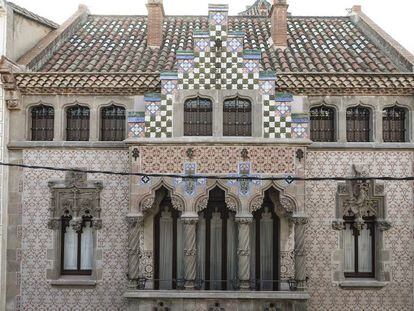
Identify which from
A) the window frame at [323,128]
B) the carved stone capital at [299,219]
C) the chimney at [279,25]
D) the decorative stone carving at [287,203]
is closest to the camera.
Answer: the carved stone capital at [299,219]

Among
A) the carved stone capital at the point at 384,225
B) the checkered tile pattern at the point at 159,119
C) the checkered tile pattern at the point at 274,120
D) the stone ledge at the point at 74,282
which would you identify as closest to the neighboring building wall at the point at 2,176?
the stone ledge at the point at 74,282

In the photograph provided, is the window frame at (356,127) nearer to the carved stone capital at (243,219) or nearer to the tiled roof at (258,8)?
the carved stone capital at (243,219)

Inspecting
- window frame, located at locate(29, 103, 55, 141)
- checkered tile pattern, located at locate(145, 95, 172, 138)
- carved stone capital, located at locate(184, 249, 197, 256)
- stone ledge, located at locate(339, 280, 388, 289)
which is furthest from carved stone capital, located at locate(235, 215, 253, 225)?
window frame, located at locate(29, 103, 55, 141)

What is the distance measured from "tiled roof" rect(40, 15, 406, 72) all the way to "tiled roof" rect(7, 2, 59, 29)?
35.0 inches

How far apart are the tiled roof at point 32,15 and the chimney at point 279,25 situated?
790 cm

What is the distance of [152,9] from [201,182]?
702cm

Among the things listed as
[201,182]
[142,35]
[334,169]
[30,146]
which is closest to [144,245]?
[201,182]

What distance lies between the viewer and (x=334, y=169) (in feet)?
58.5

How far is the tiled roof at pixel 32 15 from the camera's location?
60.8ft

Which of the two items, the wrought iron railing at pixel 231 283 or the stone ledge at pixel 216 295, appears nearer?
the stone ledge at pixel 216 295

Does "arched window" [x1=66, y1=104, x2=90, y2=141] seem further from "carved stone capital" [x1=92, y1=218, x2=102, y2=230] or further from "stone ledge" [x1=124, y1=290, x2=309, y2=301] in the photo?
"stone ledge" [x1=124, y1=290, x2=309, y2=301]

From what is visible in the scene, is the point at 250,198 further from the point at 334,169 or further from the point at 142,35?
the point at 142,35

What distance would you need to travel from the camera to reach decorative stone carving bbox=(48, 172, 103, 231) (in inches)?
703

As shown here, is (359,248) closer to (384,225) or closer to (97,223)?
(384,225)
